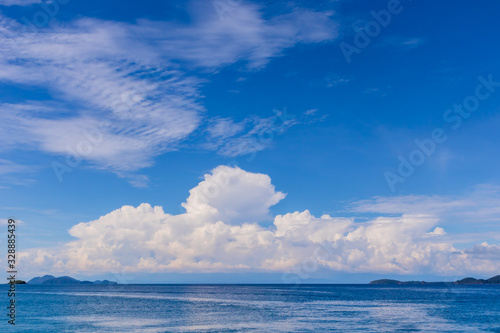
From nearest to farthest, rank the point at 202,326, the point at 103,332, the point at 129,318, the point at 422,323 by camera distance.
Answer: the point at 103,332
the point at 202,326
the point at 422,323
the point at 129,318

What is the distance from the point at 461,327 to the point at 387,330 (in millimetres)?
15675

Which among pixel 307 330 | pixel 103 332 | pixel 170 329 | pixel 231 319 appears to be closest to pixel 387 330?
pixel 307 330

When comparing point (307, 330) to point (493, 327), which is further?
point (493, 327)

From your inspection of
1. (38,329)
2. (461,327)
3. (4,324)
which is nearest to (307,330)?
(461,327)

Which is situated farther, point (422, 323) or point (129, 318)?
point (129, 318)

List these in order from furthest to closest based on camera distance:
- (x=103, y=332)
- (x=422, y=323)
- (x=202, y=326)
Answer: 1. (x=422, y=323)
2. (x=202, y=326)
3. (x=103, y=332)

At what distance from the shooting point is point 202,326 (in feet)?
223

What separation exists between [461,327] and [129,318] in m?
61.4

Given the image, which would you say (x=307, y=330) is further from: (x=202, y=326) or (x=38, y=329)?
(x=38, y=329)

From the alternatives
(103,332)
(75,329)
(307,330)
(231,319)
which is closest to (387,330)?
(307,330)

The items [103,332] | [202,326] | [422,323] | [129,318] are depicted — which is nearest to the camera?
[103,332]

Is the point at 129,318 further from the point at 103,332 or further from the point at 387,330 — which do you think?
the point at 387,330

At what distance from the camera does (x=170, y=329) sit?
65.0 meters

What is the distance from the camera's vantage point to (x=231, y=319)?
77.4m
